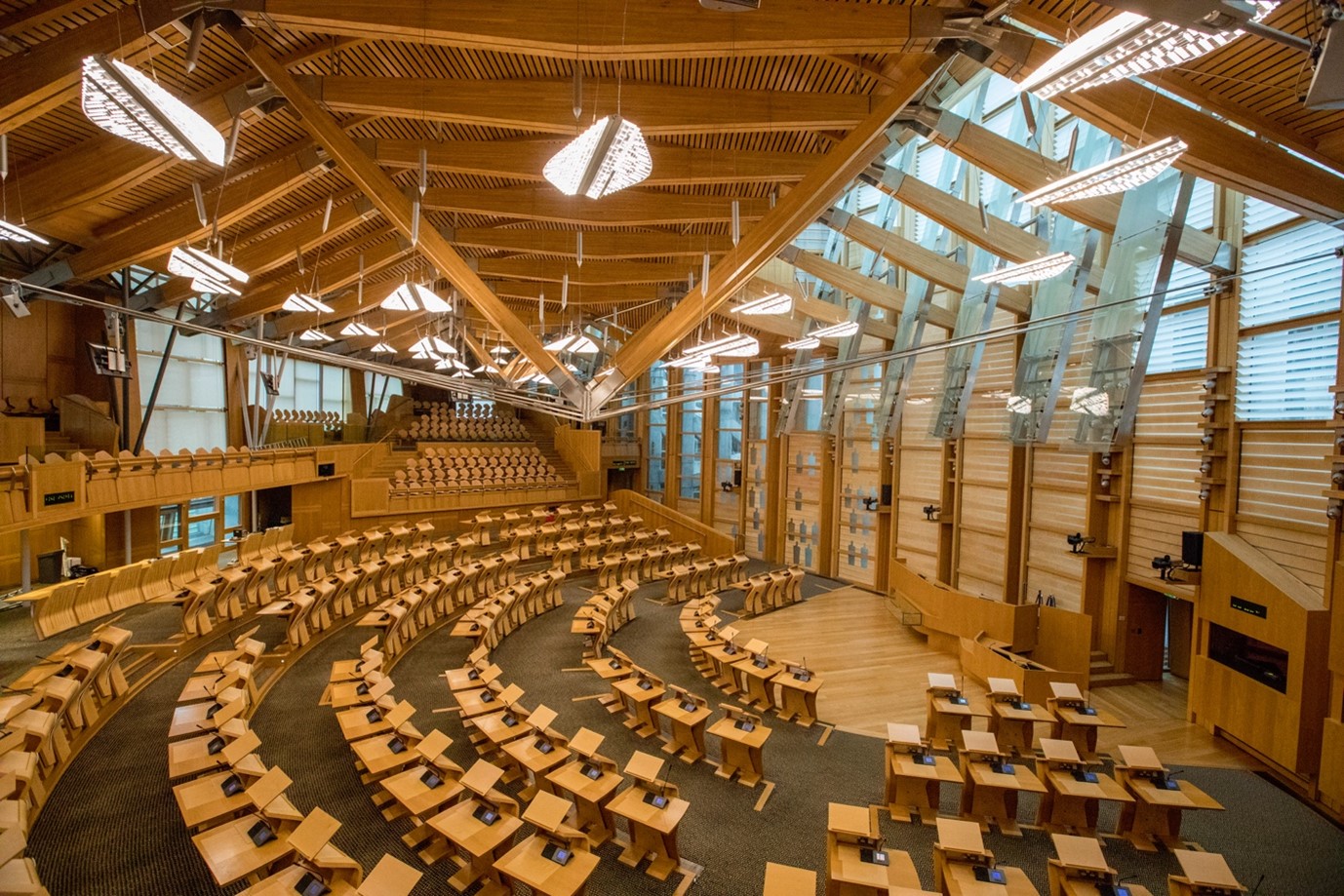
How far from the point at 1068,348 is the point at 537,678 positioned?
9800 mm

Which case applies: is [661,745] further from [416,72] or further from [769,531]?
[769,531]

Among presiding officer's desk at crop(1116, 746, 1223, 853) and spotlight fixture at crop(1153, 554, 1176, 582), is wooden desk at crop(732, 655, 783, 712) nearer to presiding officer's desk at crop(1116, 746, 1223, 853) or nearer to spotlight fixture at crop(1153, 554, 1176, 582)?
presiding officer's desk at crop(1116, 746, 1223, 853)

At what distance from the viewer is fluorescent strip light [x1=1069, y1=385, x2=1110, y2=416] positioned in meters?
9.23

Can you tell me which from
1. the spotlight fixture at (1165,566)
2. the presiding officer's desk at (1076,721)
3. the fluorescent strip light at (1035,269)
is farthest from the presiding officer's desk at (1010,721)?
the fluorescent strip light at (1035,269)

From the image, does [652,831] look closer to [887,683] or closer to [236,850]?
[236,850]

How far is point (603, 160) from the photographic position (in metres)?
3.64

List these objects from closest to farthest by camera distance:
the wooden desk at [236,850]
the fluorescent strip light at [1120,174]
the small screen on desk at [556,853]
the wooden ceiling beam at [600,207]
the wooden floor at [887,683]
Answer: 1. the fluorescent strip light at [1120,174]
2. the wooden desk at [236,850]
3. the small screen on desk at [556,853]
4. the wooden floor at [887,683]
5. the wooden ceiling beam at [600,207]

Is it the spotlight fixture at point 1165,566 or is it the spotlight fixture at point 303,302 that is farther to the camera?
the spotlight fixture at point 303,302

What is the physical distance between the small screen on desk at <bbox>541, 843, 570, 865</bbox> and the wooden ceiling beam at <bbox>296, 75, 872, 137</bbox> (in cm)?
648

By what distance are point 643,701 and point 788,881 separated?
A: 11.1 ft

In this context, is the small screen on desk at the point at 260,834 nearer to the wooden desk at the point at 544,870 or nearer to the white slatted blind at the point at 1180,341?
the wooden desk at the point at 544,870

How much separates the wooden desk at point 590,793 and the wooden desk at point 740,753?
141 cm

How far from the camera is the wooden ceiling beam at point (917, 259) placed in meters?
10.6

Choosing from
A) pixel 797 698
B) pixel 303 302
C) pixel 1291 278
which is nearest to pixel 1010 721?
pixel 797 698
